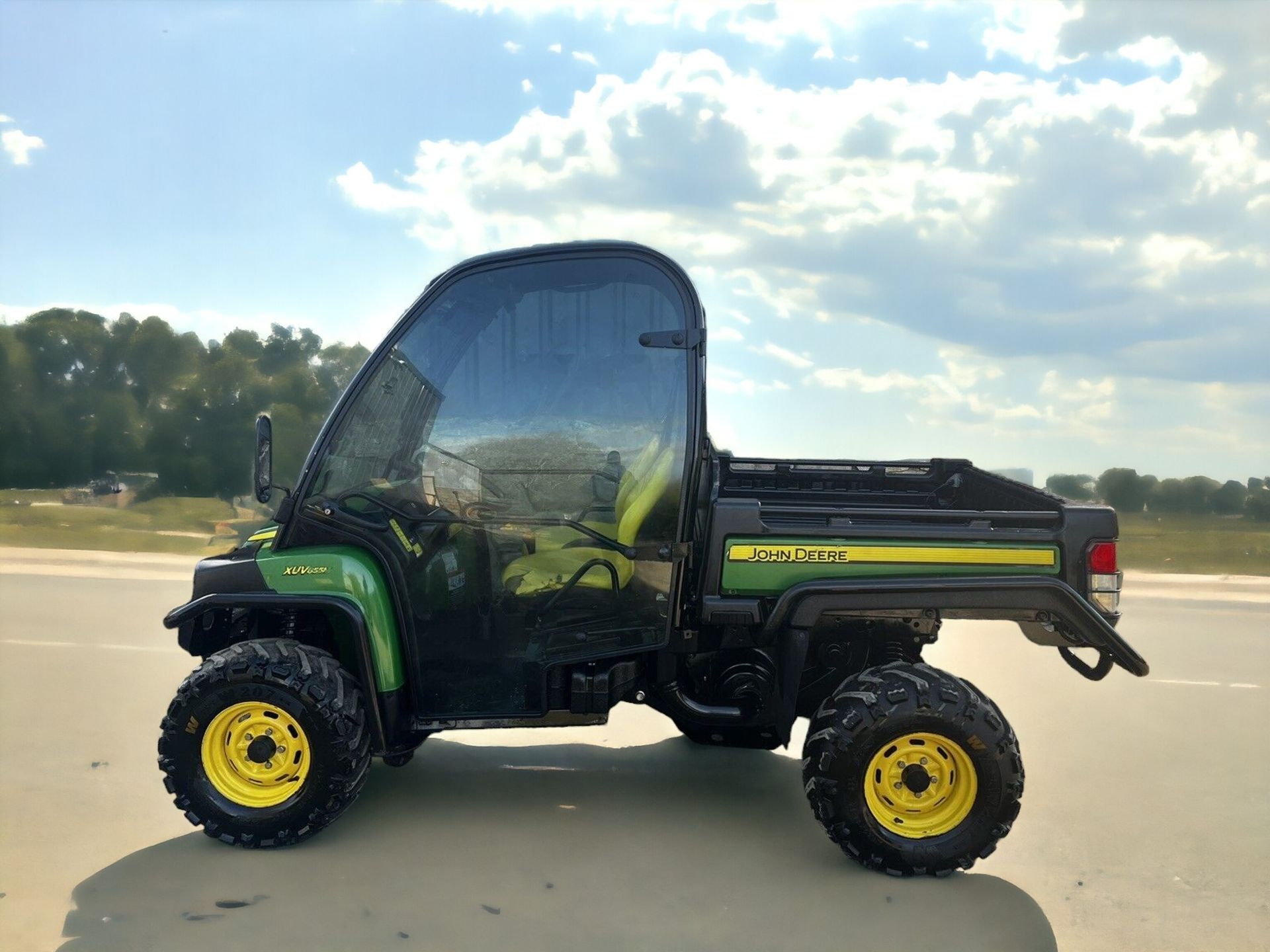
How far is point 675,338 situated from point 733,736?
2.28 metres

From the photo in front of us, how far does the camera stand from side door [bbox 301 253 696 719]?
13.7 ft

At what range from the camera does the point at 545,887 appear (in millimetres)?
3820

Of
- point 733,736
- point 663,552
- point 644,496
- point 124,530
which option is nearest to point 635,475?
point 644,496

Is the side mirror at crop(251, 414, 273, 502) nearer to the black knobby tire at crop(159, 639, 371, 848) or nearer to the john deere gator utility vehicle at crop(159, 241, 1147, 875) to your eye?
the john deere gator utility vehicle at crop(159, 241, 1147, 875)

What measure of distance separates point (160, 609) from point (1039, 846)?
843 centimetres

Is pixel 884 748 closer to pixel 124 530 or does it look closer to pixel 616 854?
pixel 616 854

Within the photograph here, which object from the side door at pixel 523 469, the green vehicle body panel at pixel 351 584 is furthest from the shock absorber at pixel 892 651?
the green vehicle body panel at pixel 351 584

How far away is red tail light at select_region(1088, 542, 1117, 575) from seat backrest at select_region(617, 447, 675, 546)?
1.74 metres

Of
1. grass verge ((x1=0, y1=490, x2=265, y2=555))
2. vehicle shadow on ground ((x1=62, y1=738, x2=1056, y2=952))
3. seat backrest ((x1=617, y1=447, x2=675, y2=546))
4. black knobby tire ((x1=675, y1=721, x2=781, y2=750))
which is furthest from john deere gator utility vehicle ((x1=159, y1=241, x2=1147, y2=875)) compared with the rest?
grass verge ((x1=0, y1=490, x2=265, y2=555))

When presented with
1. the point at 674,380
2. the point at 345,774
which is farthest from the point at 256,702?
the point at 674,380

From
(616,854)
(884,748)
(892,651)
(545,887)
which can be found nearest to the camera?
(545,887)

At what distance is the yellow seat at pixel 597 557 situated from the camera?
4164mm

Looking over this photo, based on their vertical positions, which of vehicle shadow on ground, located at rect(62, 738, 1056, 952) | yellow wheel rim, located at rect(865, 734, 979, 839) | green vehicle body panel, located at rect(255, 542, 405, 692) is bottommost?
vehicle shadow on ground, located at rect(62, 738, 1056, 952)

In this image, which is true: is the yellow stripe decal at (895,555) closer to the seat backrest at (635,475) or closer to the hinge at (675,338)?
the seat backrest at (635,475)
